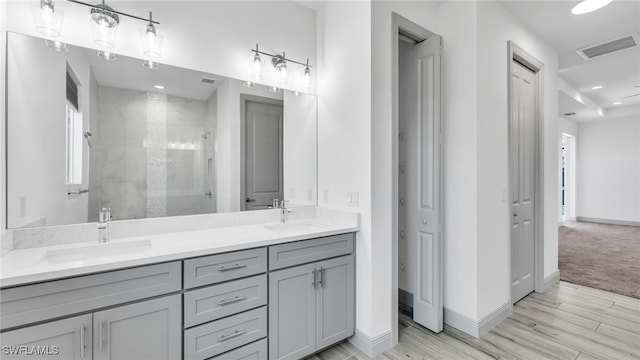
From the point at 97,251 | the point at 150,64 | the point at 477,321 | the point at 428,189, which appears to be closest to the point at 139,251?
the point at 97,251

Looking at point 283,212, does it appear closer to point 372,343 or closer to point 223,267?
point 223,267

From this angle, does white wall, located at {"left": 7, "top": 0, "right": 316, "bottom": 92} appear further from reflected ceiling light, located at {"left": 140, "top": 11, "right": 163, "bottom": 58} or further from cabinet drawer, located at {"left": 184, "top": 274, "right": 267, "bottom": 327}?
cabinet drawer, located at {"left": 184, "top": 274, "right": 267, "bottom": 327}

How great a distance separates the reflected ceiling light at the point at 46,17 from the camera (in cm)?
153

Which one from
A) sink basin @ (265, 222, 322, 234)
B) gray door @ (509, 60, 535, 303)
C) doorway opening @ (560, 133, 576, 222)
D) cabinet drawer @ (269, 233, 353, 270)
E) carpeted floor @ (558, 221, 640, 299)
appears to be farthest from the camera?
doorway opening @ (560, 133, 576, 222)

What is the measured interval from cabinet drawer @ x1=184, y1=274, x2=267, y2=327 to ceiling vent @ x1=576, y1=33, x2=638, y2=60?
4612 mm

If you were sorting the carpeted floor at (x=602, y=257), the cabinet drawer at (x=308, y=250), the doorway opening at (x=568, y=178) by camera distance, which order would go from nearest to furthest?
the cabinet drawer at (x=308, y=250), the carpeted floor at (x=602, y=257), the doorway opening at (x=568, y=178)

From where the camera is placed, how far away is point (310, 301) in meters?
1.94

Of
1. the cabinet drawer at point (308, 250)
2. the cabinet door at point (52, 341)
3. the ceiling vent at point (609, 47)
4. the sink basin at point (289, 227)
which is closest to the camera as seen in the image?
the cabinet door at point (52, 341)

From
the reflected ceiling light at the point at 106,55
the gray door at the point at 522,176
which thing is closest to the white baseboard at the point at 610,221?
the gray door at the point at 522,176

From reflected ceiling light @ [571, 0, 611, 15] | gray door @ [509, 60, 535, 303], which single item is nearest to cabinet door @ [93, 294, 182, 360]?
gray door @ [509, 60, 535, 303]

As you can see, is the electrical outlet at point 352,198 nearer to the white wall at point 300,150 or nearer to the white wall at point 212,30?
the white wall at point 300,150

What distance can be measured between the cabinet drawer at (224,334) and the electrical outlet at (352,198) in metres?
0.96

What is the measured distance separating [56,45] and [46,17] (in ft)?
0.45

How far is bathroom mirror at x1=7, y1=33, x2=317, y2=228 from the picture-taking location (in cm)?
152
